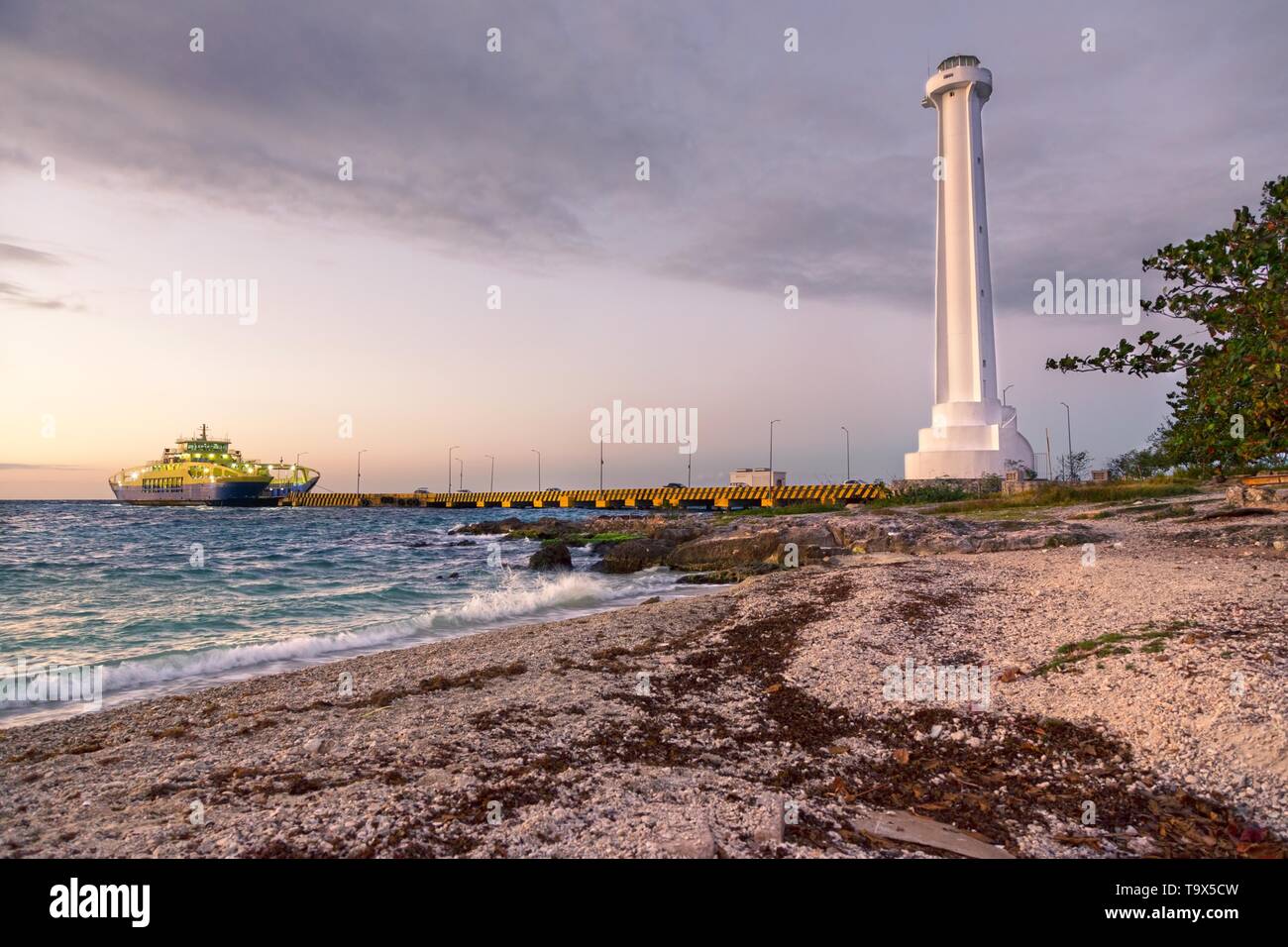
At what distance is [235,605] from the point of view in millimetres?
20359

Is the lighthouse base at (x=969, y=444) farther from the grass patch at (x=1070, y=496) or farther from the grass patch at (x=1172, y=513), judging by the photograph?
the grass patch at (x=1172, y=513)

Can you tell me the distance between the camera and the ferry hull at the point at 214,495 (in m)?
133

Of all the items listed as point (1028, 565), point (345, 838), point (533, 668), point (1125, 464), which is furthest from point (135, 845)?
point (1125, 464)

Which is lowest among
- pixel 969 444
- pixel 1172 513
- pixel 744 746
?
pixel 744 746

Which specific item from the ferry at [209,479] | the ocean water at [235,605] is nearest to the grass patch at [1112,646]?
the ocean water at [235,605]

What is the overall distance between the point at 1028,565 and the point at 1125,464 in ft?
179

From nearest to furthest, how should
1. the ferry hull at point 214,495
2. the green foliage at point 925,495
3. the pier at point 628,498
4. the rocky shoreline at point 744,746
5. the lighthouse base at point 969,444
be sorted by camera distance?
the rocky shoreline at point 744,746
the green foliage at point 925,495
the lighthouse base at point 969,444
the pier at point 628,498
the ferry hull at point 214,495

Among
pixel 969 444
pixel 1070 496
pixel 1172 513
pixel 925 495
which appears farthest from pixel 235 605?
pixel 969 444

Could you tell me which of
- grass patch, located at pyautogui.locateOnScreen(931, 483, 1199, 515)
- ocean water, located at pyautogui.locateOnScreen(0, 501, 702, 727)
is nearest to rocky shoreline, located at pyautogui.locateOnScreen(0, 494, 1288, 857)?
ocean water, located at pyautogui.locateOnScreen(0, 501, 702, 727)

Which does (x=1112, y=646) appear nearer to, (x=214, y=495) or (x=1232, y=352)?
(x=1232, y=352)

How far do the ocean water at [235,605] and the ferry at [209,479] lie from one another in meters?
103

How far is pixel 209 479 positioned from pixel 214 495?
3.17 metres

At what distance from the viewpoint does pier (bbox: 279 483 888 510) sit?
2948 inches
